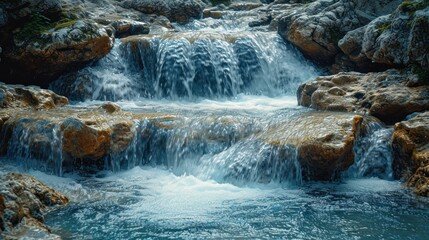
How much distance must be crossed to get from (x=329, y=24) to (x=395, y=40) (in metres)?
3.85

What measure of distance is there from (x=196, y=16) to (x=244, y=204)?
13.5 meters

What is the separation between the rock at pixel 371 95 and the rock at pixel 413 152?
0.67m

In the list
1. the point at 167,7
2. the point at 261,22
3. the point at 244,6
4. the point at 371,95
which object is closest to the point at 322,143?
the point at 371,95

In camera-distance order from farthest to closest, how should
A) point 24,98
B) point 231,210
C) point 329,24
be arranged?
point 329,24 → point 24,98 → point 231,210

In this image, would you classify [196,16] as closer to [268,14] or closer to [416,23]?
[268,14]

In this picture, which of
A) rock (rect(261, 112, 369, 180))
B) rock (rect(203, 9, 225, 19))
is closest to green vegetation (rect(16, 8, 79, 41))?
rock (rect(261, 112, 369, 180))

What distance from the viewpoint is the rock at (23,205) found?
4832mm

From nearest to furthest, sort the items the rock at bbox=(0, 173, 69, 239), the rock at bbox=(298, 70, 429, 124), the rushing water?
1. the rock at bbox=(0, 173, 69, 239)
2. the rushing water
3. the rock at bbox=(298, 70, 429, 124)

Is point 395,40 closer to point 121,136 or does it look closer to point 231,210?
point 231,210

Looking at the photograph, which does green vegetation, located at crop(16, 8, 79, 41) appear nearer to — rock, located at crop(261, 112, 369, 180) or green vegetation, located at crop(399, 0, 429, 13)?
rock, located at crop(261, 112, 369, 180)

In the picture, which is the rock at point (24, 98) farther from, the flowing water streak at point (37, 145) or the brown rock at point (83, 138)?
the brown rock at point (83, 138)

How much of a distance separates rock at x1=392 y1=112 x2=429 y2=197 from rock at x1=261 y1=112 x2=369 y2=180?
763 millimetres

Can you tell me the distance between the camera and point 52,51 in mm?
11867

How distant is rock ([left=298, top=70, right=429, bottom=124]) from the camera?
29.1 ft
